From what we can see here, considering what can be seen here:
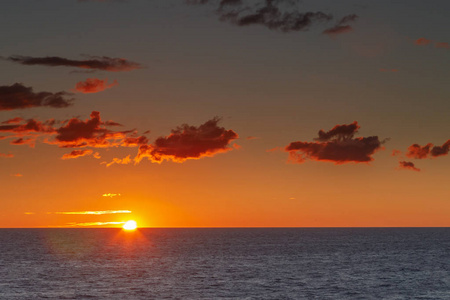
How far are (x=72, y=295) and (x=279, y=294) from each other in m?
35.8

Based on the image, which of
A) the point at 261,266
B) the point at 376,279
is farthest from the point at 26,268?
the point at 376,279

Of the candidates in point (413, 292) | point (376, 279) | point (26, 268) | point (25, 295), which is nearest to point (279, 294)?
point (413, 292)

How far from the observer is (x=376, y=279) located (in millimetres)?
121312

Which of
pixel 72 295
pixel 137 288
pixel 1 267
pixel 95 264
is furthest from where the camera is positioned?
pixel 95 264

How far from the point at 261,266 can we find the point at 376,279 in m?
36.5

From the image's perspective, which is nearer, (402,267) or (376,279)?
(376,279)

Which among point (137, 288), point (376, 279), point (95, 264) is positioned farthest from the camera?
point (95, 264)

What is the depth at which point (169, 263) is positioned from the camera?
16050cm

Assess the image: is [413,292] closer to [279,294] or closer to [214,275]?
[279,294]

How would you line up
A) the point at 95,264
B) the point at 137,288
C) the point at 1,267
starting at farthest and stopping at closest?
the point at 95,264 → the point at 1,267 → the point at 137,288

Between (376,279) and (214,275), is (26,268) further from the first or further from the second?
(376,279)

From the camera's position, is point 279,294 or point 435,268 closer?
point 279,294

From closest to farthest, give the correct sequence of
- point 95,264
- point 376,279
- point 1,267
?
point 376,279
point 1,267
point 95,264

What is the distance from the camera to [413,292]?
10244 centimetres
